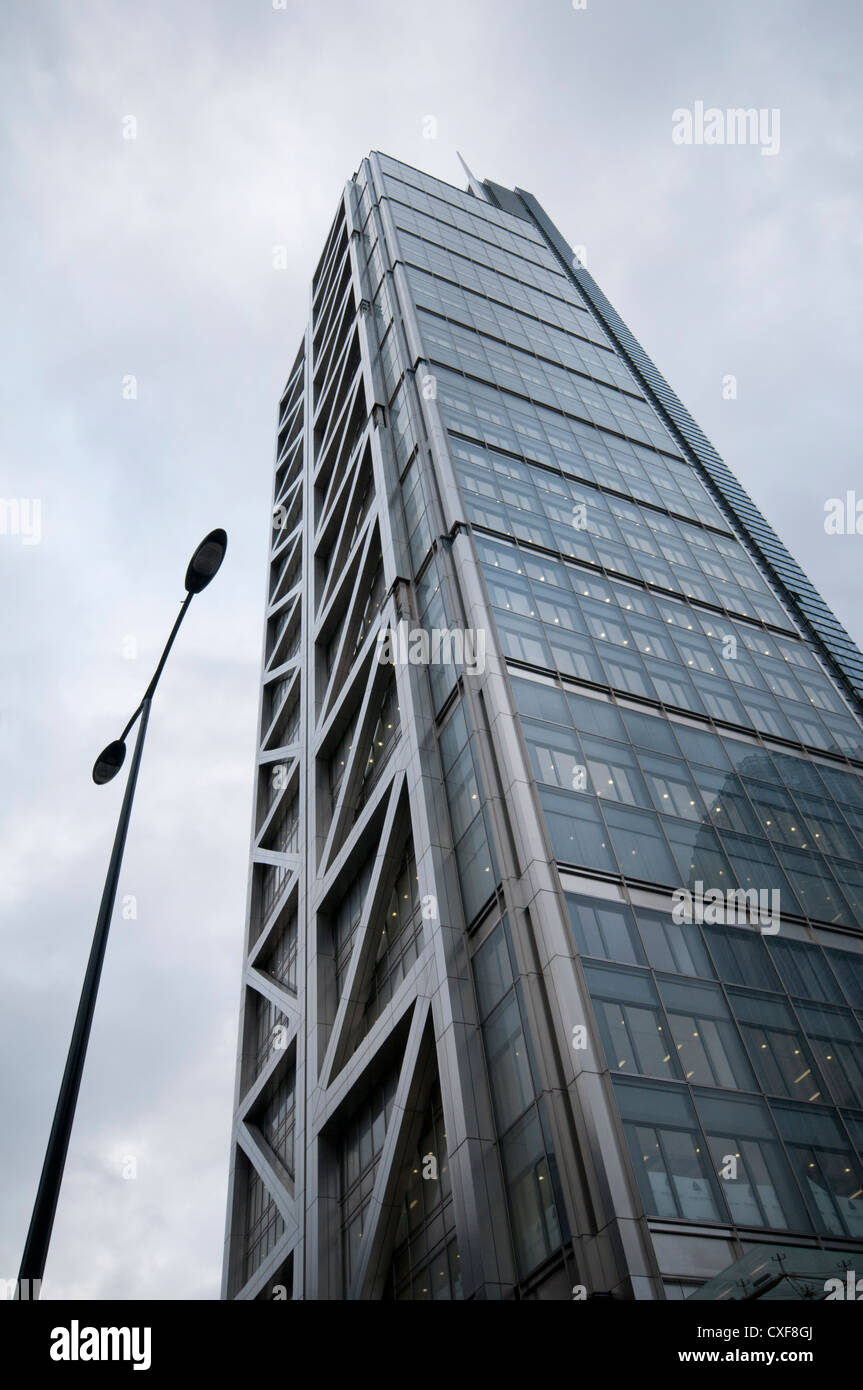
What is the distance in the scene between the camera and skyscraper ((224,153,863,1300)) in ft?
62.7

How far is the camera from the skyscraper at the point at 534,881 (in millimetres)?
19125

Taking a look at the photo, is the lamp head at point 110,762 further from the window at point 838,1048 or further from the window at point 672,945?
the window at point 838,1048

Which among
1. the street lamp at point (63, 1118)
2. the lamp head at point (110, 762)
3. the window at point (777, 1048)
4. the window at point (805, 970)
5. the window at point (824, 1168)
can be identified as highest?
the window at point (805, 970)

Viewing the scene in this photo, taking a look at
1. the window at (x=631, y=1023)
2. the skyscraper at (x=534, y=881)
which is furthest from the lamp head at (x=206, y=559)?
the window at (x=631, y=1023)

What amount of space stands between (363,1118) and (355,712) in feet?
51.8

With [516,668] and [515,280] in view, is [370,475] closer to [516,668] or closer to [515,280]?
[516,668]

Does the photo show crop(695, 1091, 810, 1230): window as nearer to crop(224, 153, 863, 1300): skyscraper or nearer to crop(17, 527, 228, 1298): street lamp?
crop(224, 153, 863, 1300): skyscraper

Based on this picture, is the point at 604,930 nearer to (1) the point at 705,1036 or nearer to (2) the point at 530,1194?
(1) the point at 705,1036

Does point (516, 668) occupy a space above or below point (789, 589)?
below

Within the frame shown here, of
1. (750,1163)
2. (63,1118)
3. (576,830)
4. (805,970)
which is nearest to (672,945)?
(576,830)

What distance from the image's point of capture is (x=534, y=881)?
22.6m
